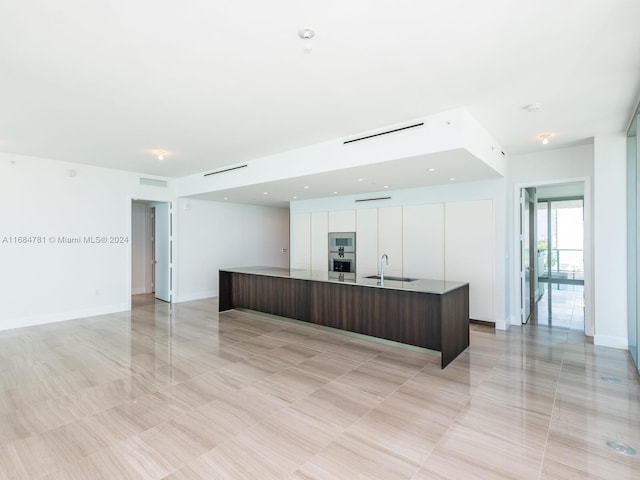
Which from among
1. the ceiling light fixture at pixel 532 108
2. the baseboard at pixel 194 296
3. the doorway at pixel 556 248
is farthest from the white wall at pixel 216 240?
the ceiling light fixture at pixel 532 108

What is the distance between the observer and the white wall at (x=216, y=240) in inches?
304

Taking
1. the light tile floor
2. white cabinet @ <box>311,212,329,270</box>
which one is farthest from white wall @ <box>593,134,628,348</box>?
white cabinet @ <box>311,212,329,270</box>

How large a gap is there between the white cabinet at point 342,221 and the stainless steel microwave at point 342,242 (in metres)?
0.09

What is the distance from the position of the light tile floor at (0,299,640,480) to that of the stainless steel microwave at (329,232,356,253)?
111 inches

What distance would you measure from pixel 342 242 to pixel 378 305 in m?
3.14

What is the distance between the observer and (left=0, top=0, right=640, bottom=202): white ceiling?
2104mm

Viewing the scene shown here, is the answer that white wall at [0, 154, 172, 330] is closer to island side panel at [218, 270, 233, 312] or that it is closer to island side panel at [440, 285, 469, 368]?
island side panel at [218, 270, 233, 312]

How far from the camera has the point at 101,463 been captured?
2.11 meters

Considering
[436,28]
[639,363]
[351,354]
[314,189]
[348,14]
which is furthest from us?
[314,189]

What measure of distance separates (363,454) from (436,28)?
290 cm

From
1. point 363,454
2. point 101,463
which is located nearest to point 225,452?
point 101,463

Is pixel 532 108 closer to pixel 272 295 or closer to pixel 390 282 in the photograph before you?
pixel 390 282

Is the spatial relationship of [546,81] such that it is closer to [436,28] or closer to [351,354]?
[436,28]

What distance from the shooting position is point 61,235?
5902mm
